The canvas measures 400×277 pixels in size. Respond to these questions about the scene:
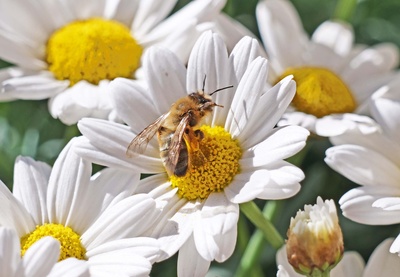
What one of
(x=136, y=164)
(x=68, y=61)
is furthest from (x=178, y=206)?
(x=68, y=61)

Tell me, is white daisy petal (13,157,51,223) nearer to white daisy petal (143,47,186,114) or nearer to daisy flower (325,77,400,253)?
white daisy petal (143,47,186,114)

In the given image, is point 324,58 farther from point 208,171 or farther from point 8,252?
point 8,252

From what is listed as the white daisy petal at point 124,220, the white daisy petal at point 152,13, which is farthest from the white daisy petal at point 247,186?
the white daisy petal at point 152,13

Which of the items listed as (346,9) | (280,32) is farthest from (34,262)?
(346,9)

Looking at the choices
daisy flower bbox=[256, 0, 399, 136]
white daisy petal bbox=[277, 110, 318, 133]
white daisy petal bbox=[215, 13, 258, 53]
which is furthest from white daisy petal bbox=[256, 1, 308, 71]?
white daisy petal bbox=[277, 110, 318, 133]

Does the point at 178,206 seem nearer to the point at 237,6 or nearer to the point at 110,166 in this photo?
the point at 110,166

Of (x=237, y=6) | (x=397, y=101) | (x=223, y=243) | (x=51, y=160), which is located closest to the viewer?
(x=223, y=243)

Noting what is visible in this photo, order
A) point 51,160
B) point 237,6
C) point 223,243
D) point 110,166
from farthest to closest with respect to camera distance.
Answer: point 237,6, point 51,160, point 110,166, point 223,243
